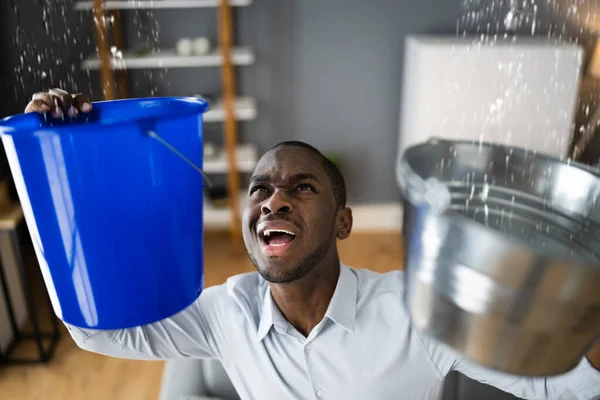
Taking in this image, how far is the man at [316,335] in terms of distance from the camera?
61 centimetres

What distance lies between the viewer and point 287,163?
55 centimetres

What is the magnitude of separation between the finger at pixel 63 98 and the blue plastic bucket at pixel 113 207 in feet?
0.07

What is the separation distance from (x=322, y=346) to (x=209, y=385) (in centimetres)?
31

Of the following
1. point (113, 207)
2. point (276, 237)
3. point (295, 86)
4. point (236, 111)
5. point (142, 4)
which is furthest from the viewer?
point (295, 86)

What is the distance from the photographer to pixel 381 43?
181 centimetres

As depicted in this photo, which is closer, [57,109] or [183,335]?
[57,109]

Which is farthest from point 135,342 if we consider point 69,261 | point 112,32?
point 112,32

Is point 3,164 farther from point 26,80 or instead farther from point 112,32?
point 26,80

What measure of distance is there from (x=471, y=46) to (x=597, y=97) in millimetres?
91

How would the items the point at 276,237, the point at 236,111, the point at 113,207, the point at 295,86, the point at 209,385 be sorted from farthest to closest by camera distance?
the point at 295,86 < the point at 236,111 < the point at 209,385 < the point at 276,237 < the point at 113,207

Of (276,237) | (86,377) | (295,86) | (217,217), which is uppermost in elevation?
(276,237)

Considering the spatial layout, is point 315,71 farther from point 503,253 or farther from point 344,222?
point 503,253

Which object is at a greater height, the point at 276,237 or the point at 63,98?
the point at 63,98

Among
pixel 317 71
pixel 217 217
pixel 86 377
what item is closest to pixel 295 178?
pixel 86 377
